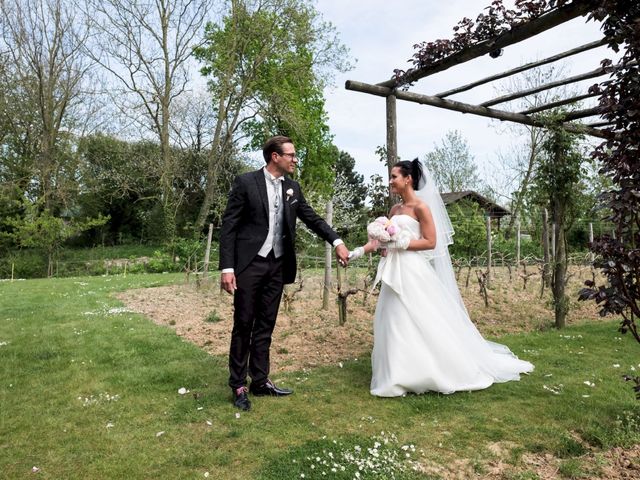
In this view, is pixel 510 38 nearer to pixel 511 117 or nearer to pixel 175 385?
pixel 511 117

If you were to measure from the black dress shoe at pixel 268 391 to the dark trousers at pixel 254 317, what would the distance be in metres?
0.05

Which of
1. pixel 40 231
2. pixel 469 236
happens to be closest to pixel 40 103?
pixel 40 231

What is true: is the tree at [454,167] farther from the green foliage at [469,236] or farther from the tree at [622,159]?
the tree at [622,159]

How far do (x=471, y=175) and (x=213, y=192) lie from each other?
17552mm

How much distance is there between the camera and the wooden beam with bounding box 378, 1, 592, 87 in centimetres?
429

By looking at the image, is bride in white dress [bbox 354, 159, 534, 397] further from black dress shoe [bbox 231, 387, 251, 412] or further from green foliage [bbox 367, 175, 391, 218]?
green foliage [bbox 367, 175, 391, 218]

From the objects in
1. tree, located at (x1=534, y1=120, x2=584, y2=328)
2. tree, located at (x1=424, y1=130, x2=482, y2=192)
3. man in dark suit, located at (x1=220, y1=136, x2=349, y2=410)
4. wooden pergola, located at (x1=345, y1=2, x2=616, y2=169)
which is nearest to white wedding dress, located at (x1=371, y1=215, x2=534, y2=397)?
man in dark suit, located at (x1=220, y1=136, x2=349, y2=410)

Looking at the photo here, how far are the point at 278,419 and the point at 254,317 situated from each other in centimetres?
91

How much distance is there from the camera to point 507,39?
492cm

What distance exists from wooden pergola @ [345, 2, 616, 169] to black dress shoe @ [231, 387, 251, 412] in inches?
128

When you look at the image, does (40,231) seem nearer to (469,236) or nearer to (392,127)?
(469,236)

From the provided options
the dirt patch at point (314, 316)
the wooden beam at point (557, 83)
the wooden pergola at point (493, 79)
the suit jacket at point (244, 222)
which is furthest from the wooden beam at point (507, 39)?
the dirt patch at point (314, 316)

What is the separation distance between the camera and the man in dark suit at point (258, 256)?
4.03m

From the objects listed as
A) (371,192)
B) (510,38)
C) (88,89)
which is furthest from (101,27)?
(510,38)
